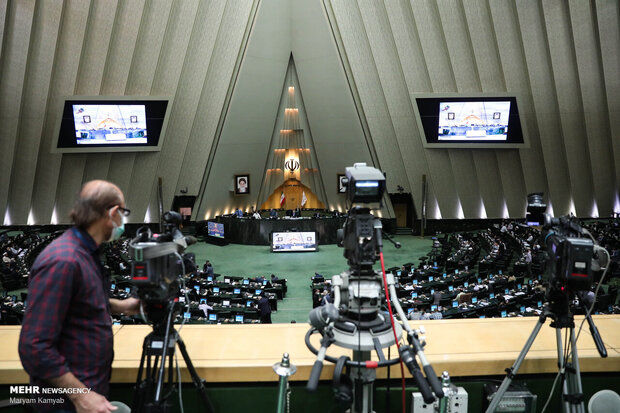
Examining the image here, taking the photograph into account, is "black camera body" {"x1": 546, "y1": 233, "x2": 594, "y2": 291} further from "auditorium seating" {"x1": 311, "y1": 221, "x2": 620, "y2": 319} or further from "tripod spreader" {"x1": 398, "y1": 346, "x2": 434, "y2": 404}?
"auditorium seating" {"x1": 311, "y1": 221, "x2": 620, "y2": 319}

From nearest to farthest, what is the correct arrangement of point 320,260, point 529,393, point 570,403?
point 570,403
point 529,393
point 320,260

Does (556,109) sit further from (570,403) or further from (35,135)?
(35,135)

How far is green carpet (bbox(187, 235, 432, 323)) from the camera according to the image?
51.9 feet

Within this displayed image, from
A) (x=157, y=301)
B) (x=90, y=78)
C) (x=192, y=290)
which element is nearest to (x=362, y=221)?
(x=157, y=301)

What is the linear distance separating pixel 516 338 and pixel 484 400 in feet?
1.59

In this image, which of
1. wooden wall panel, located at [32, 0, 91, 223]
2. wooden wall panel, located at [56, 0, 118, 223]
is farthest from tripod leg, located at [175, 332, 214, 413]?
wooden wall panel, located at [32, 0, 91, 223]

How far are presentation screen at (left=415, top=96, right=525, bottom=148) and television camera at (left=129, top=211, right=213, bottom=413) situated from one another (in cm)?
2116

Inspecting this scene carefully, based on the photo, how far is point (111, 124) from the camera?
71.3 ft

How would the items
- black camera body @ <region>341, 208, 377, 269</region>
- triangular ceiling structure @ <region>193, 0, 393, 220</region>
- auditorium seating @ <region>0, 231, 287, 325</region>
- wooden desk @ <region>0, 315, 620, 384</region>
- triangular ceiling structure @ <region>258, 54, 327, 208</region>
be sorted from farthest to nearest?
1. triangular ceiling structure @ <region>258, 54, 327, 208</region>
2. triangular ceiling structure @ <region>193, 0, 393, 220</region>
3. auditorium seating @ <region>0, 231, 287, 325</region>
4. wooden desk @ <region>0, 315, 620, 384</region>
5. black camera body @ <region>341, 208, 377, 269</region>

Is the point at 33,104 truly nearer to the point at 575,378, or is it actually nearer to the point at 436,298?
the point at 436,298

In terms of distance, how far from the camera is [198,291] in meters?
13.6

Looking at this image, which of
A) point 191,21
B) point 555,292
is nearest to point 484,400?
point 555,292

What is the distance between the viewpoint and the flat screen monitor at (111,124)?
21.0m

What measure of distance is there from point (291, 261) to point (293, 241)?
2083mm
